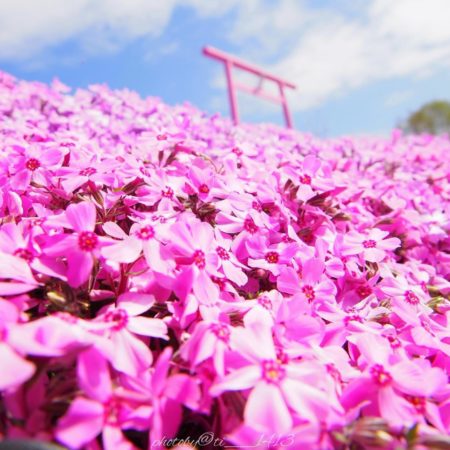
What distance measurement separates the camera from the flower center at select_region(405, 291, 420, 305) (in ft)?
5.22

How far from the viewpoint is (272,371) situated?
101 cm

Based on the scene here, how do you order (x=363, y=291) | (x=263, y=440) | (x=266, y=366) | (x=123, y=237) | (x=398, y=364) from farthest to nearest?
1. (x=363, y=291)
2. (x=123, y=237)
3. (x=398, y=364)
4. (x=266, y=366)
5. (x=263, y=440)

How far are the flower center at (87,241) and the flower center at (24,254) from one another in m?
0.15

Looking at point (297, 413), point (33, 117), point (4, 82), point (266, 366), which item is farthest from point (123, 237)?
point (4, 82)

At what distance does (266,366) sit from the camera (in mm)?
1013

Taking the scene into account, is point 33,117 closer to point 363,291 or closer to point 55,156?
point 55,156

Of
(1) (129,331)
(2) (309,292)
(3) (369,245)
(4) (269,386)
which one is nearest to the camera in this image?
(4) (269,386)

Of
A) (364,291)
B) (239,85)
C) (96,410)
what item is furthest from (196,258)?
(239,85)

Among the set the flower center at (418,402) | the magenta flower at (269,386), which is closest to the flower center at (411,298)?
the flower center at (418,402)

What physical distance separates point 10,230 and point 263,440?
2.91 ft

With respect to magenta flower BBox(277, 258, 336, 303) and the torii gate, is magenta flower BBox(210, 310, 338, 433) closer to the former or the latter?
magenta flower BBox(277, 258, 336, 303)

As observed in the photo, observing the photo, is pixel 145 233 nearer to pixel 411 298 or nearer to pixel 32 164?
pixel 32 164

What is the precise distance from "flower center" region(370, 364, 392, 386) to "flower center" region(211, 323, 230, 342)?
38 cm

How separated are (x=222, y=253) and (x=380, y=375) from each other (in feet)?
2.01
